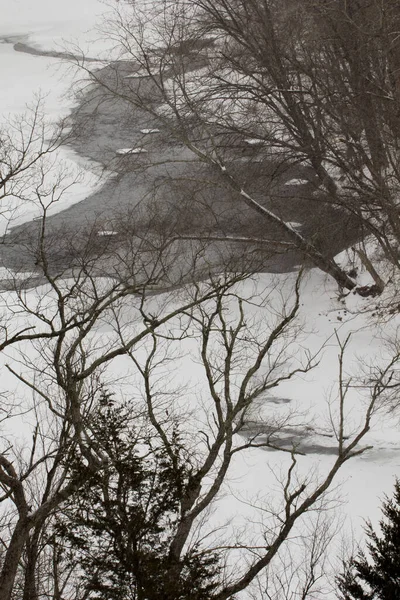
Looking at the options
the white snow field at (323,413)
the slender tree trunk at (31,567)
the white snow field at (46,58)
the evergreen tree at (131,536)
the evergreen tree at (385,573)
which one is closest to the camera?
the evergreen tree at (131,536)

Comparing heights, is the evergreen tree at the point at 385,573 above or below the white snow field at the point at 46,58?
below

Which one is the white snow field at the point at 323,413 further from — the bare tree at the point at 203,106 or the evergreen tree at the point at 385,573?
the evergreen tree at the point at 385,573

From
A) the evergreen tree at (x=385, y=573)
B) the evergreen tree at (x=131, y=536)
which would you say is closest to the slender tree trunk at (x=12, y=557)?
the evergreen tree at (x=131, y=536)

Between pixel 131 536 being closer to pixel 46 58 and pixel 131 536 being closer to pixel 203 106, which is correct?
pixel 203 106

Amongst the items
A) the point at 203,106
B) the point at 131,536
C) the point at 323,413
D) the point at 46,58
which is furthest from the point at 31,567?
the point at 46,58

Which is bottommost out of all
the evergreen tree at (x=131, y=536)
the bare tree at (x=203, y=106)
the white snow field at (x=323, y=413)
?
the evergreen tree at (x=131, y=536)

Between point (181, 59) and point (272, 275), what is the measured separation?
18.8 ft

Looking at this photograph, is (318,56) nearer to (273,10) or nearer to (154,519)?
(273,10)

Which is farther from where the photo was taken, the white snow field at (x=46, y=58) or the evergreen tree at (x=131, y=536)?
the white snow field at (x=46, y=58)

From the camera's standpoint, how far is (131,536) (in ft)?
27.8

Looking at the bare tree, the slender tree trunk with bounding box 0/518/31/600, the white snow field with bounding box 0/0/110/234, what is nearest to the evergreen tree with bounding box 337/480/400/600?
the slender tree trunk with bounding box 0/518/31/600

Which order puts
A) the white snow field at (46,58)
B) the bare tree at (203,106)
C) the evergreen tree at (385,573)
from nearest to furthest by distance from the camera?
the evergreen tree at (385,573) → the bare tree at (203,106) → the white snow field at (46,58)

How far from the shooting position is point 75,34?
37.3m

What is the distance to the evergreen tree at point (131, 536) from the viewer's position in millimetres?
8234
